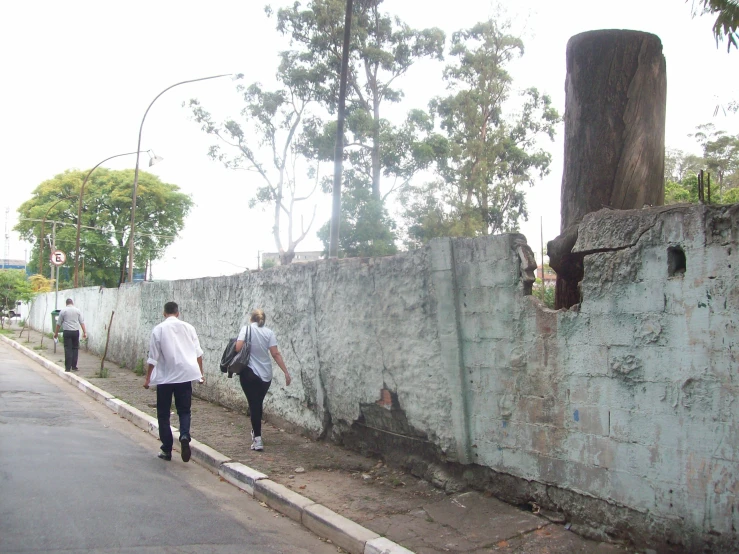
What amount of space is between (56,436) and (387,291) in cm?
455

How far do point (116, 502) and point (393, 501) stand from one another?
Result: 224cm

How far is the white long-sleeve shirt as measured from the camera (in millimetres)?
7027

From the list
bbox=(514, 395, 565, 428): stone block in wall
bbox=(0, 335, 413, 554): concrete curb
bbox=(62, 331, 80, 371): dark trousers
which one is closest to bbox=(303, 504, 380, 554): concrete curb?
bbox=(0, 335, 413, 554): concrete curb

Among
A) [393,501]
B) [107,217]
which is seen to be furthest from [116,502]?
[107,217]

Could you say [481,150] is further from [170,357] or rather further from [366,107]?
[170,357]

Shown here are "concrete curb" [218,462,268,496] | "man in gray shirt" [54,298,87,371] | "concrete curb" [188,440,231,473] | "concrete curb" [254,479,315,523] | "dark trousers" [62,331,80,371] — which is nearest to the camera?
"concrete curb" [254,479,315,523]

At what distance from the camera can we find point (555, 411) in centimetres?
471

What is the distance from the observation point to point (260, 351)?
7.25m

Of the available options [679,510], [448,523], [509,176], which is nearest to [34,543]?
[448,523]

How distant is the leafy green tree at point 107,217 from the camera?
160 feet

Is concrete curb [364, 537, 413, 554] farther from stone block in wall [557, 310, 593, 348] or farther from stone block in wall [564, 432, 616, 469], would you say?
stone block in wall [557, 310, 593, 348]

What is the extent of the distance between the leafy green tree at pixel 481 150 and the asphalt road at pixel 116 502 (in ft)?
74.8

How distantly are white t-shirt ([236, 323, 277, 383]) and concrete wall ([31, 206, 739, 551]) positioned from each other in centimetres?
58

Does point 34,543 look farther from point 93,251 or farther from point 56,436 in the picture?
point 93,251
